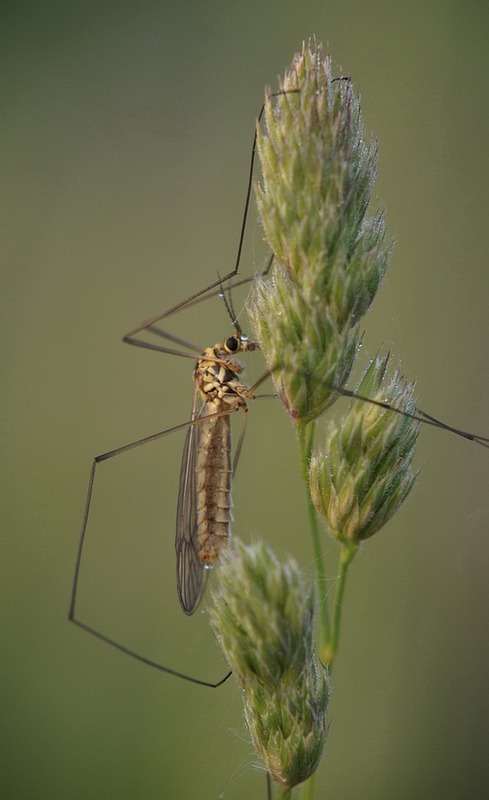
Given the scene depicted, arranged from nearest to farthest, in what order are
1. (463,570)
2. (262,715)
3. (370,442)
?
(262,715) → (370,442) → (463,570)

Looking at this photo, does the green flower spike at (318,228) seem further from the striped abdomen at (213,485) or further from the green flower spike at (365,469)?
the striped abdomen at (213,485)

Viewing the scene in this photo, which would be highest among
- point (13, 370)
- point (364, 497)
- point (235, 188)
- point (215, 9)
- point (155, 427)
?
point (215, 9)

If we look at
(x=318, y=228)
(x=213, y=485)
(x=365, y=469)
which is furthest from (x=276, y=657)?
(x=213, y=485)

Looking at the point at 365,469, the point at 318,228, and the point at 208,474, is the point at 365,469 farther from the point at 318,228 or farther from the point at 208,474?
the point at 208,474

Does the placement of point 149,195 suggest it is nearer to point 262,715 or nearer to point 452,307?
point 452,307

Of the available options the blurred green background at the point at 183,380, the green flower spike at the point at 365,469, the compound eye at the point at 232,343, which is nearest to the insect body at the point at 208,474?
the compound eye at the point at 232,343

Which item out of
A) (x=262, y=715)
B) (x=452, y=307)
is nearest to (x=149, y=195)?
(x=452, y=307)
